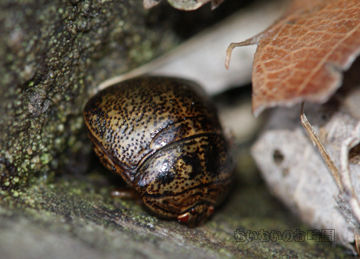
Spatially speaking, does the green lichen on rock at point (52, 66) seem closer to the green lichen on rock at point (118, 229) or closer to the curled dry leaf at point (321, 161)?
the green lichen on rock at point (118, 229)

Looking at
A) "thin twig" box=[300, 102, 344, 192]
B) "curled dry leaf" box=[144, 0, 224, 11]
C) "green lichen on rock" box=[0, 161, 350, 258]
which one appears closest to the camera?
"green lichen on rock" box=[0, 161, 350, 258]

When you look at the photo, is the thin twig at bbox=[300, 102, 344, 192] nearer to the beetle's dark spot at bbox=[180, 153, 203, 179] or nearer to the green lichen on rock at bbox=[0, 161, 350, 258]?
the green lichen on rock at bbox=[0, 161, 350, 258]

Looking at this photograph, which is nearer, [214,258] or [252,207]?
[214,258]

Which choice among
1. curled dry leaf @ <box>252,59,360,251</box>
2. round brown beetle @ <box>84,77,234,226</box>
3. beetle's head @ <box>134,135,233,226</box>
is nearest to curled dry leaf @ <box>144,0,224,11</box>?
round brown beetle @ <box>84,77,234,226</box>

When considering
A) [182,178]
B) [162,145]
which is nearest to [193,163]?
[182,178]

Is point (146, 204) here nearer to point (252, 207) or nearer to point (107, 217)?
point (107, 217)

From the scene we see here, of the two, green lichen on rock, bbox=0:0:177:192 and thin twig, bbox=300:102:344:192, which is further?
thin twig, bbox=300:102:344:192

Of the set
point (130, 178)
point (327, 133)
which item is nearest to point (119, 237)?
point (130, 178)
